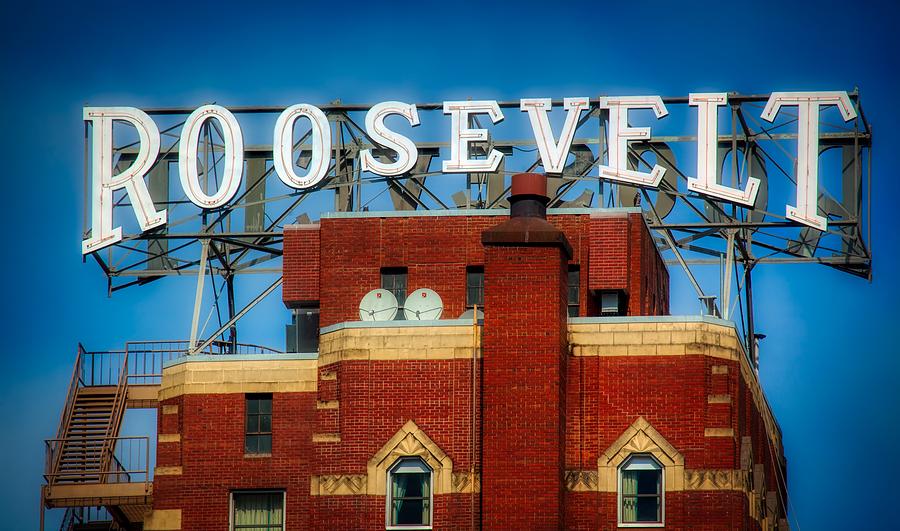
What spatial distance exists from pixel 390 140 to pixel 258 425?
567 inches

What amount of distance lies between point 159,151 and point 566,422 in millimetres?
21868

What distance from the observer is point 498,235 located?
238ft

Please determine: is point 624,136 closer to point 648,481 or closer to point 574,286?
point 574,286

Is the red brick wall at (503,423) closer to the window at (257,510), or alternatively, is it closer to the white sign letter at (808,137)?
the window at (257,510)

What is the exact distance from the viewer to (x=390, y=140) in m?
86.2

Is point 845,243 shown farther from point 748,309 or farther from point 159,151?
point 159,151

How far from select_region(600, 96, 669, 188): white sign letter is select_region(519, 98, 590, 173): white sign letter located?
1.07 m

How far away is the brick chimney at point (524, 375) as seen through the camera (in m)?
70.6

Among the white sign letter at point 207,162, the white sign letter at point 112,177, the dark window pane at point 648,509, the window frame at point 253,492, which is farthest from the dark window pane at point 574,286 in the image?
the white sign letter at point 112,177

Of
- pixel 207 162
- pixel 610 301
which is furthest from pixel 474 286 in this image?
pixel 207 162

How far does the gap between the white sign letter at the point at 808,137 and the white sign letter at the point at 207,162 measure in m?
19.1

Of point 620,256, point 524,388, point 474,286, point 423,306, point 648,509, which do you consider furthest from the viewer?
point 474,286

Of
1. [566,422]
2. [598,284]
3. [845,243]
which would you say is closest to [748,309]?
[845,243]

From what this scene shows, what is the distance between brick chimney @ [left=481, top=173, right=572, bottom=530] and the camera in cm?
7062
